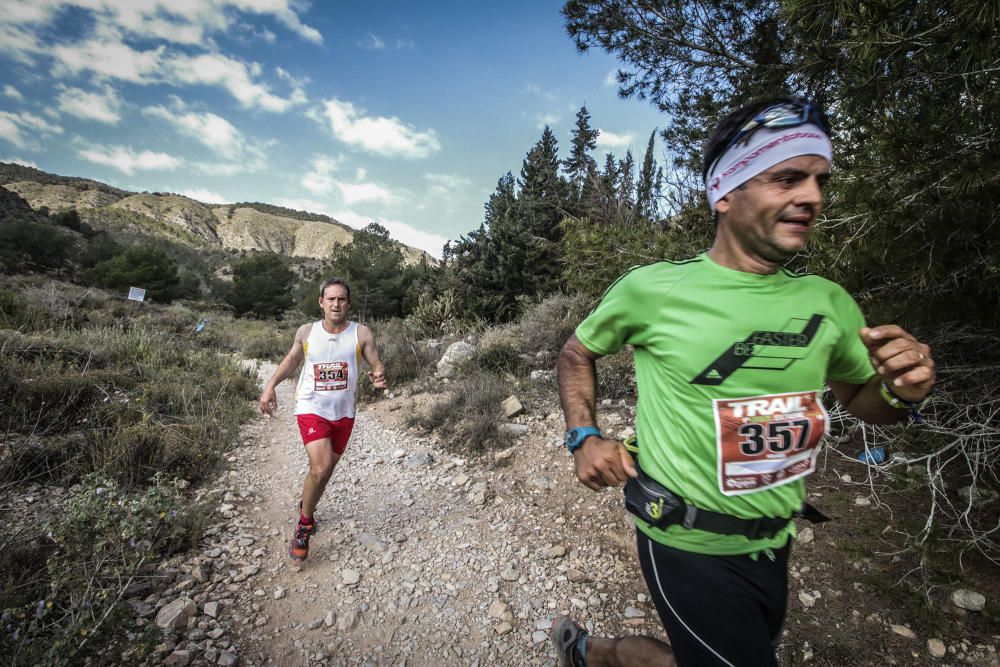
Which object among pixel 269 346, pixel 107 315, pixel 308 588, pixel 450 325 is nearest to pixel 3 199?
pixel 107 315

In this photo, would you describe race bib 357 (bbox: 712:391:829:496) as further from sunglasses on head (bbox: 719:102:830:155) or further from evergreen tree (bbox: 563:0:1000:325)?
evergreen tree (bbox: 563:0:1000:325)

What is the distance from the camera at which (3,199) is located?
31359 millimetres

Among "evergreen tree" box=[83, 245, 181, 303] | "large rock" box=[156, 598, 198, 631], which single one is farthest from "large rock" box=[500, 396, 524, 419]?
"evergreen tree" box=[83, 245, 181, 303]

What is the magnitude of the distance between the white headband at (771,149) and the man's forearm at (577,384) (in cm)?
71

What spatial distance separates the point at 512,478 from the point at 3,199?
47.7 metres

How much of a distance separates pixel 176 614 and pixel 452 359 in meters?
6.10

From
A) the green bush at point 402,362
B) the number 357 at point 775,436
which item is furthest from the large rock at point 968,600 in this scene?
the green bush at point 402,362

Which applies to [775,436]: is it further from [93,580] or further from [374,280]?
[374,280]

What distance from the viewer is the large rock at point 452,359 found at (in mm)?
8156

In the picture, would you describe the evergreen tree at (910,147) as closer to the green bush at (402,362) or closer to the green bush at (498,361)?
the green bush at (498,361)

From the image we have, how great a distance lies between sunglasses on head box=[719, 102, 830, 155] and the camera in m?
1.25

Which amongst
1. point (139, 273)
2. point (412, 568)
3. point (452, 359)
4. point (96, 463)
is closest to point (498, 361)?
point (452, 359)

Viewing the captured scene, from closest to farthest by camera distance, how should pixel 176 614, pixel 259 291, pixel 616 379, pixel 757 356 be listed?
pixel 757 356, pixel 176 614, pixel 616 379, pixel 259 291

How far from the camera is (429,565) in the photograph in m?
3.16
